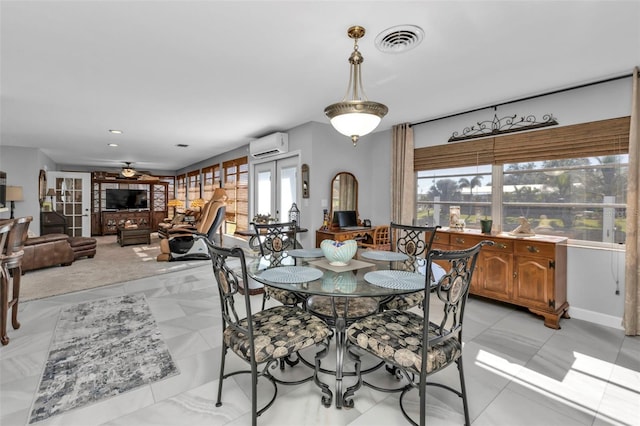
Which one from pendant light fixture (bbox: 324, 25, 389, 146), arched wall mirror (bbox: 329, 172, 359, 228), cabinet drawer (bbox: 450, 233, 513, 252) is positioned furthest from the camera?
arched wall mirror (bbox: 329, 172, 359, 228)

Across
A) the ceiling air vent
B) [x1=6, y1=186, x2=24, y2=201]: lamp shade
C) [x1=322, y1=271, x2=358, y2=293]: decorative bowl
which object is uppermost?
the ceiling air vent

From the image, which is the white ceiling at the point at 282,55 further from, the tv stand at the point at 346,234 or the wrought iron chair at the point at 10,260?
the tv stand at the point at 346,234

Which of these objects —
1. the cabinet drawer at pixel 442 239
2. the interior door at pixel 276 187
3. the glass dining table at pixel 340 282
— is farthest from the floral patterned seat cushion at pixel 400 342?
the interior door at pixel 276 187

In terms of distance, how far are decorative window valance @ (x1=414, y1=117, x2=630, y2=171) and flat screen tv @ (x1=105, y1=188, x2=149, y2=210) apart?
32.8 ft

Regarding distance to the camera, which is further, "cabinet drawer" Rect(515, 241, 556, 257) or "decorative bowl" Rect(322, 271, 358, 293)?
"cabinet drawer" Rect(515, 241, 556, 257)

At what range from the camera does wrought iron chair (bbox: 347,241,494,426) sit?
1.44m

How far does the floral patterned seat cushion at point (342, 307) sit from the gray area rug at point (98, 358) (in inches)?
42.8

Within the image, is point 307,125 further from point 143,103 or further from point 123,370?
point 123,370

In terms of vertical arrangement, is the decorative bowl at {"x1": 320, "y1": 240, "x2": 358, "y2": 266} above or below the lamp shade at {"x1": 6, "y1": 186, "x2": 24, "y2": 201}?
below

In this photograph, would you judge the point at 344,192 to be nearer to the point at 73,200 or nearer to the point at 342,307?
the point at 342,307

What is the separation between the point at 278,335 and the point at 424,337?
30.1 inches

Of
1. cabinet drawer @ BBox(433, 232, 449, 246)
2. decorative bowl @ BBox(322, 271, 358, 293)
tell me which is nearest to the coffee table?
cabinet drawer @ BBox(433, 232, 449, 246)

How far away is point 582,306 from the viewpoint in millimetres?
3076

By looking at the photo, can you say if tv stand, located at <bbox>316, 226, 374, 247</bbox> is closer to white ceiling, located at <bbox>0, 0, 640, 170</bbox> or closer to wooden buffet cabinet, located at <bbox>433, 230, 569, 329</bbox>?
wooden buffet cabinet, located at <bbox>433, 230, 569, 329</bbox>
